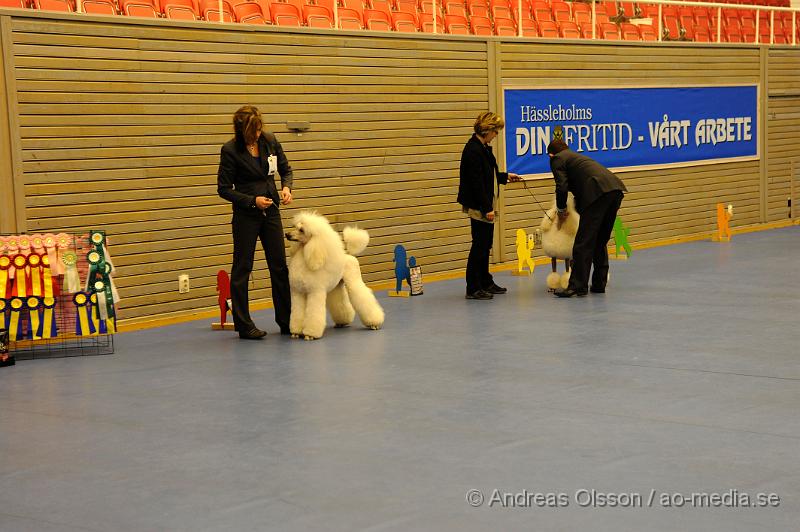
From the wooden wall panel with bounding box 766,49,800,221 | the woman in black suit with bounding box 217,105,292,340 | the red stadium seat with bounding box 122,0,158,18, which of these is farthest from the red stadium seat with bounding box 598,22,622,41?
the woman in black suit with bounding box 217,105,292,340

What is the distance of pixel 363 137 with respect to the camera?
1088 cm

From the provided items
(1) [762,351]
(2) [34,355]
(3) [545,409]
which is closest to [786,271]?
(1) [762,351]

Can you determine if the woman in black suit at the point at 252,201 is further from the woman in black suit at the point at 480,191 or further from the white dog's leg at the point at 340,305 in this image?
the woman in black suit at the point at 480,191

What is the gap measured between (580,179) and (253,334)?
3307mm

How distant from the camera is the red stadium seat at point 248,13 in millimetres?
10297

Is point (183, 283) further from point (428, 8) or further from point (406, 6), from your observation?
point (428, 8)

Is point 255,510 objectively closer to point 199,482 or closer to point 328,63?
point 199,482

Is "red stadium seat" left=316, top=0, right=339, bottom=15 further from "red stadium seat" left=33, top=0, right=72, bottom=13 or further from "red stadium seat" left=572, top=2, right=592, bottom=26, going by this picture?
"red stadium seat" left=572, top=2, right=592, bottom=26

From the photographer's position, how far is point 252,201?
7.70m

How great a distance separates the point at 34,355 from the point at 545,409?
401 centimetres

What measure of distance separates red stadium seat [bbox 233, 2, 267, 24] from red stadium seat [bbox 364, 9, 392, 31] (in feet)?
4.83

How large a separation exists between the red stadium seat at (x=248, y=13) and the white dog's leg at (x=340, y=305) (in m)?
3.39

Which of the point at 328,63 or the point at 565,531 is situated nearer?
the point at 565,531

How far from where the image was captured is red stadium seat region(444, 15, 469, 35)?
40.0 ft
